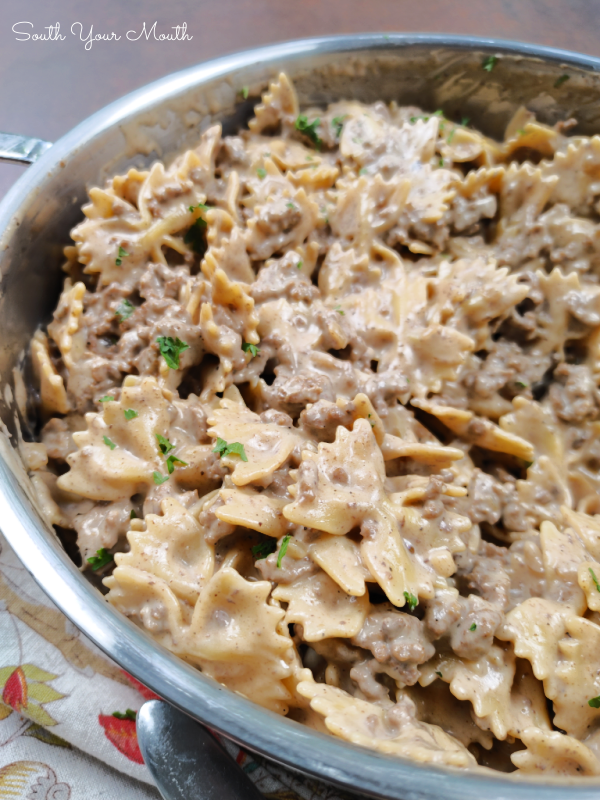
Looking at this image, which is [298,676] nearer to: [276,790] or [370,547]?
[370,547]

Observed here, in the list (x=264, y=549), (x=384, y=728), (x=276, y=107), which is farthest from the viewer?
(x=276, y=107)

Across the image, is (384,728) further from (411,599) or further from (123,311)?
(123,311)

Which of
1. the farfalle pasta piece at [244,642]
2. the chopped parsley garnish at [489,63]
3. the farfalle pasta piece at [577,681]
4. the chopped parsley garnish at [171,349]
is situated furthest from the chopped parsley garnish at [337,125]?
the farfalle pasta piece at [577,681]

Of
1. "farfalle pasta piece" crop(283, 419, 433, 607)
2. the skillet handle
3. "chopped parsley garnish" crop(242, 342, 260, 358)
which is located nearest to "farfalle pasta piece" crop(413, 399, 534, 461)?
"farfalle pasta piece" crop(283, 419, 433, 607)

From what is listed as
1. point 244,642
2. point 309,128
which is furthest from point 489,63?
point 244,642

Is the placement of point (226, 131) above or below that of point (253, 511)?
above

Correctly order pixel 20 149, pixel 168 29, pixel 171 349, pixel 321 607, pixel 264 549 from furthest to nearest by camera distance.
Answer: pixel 168 29 < pixel 20 149 < pixel 171 349 < pixel 264 549 < pixel 321 607

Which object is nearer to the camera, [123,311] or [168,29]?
[123,311]
